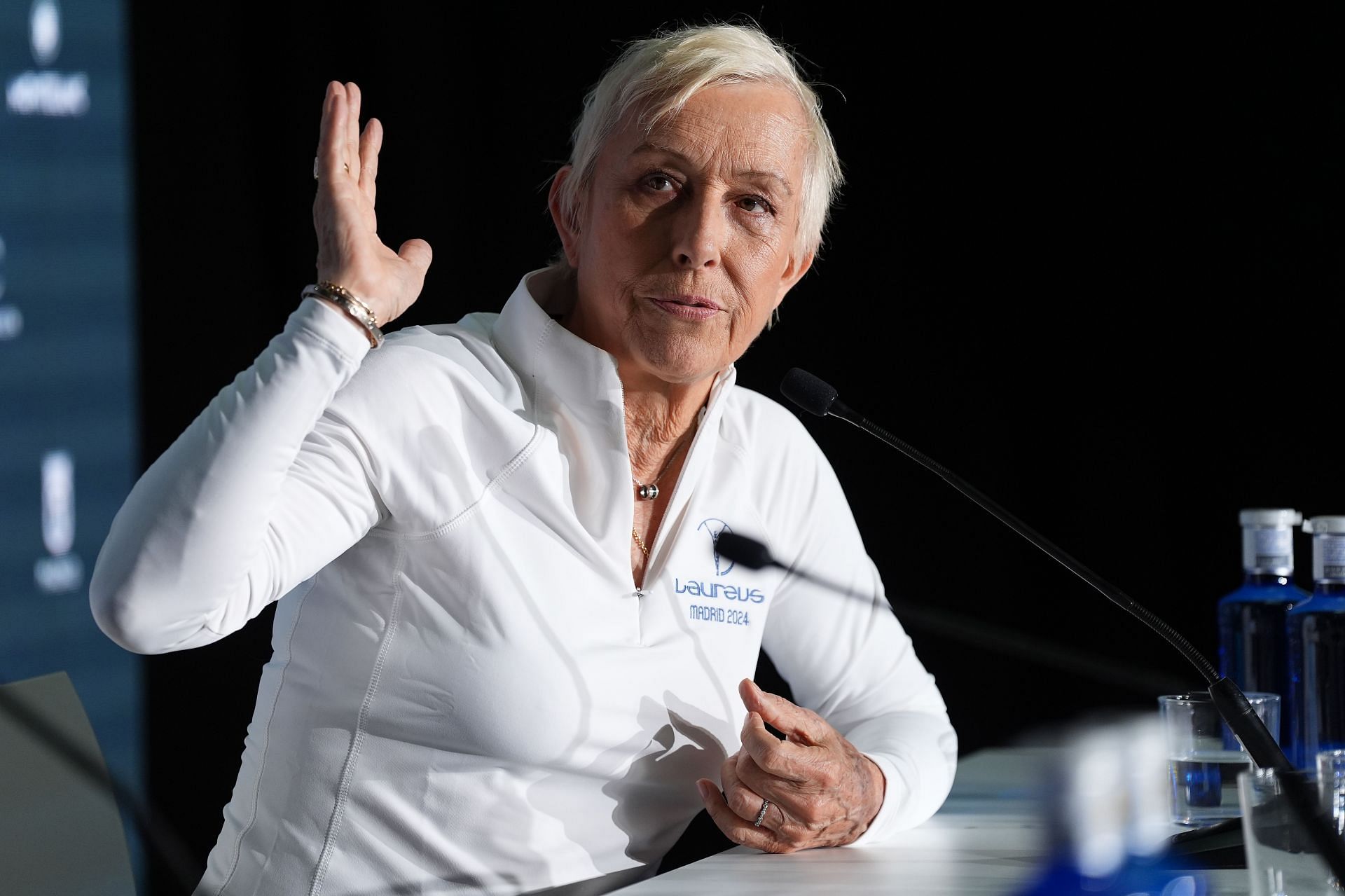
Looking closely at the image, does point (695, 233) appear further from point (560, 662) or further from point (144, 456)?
point (144, 456)

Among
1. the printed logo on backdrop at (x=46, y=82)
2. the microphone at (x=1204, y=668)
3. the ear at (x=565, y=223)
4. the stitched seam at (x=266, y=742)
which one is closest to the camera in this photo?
the microphone at (x=1204, y=668)

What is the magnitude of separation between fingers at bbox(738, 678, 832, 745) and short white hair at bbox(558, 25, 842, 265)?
54 cm

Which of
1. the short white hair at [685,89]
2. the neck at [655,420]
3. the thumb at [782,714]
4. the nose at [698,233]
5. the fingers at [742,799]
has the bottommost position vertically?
the fingers at [742,799]

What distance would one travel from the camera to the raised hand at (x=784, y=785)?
1102 mm

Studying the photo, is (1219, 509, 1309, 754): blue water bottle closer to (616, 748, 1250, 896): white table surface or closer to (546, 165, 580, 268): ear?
(616, 748, 1250, 896): white table surface

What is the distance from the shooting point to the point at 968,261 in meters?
2.43

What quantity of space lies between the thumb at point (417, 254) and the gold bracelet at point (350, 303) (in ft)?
0.27

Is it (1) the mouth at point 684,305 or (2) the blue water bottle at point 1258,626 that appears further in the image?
(2) the blue water bottle at point 1258,626

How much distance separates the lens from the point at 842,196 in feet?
8.13

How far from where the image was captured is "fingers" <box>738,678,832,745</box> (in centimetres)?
111

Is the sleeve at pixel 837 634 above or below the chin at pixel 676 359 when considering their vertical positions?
below

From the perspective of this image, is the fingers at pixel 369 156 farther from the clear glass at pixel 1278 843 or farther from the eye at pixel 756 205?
the clear glass at pixel 1278 843

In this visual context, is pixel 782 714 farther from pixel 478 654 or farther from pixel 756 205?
pixel 756 205

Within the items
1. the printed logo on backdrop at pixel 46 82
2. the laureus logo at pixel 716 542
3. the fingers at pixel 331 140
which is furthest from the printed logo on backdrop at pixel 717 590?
the printed logo on backdrop at pixel 46 82
